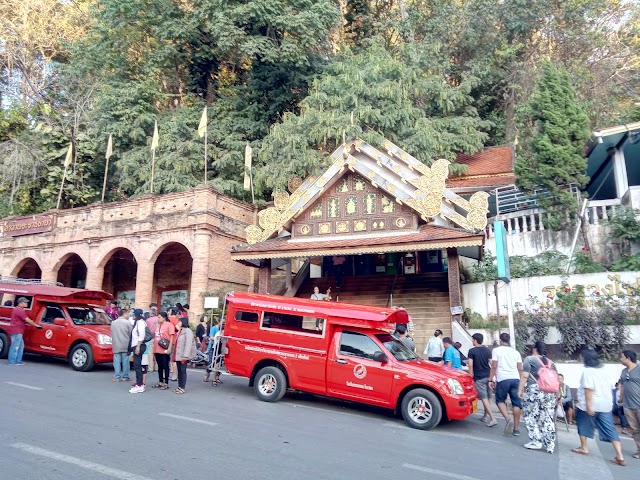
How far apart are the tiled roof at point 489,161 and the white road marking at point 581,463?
1921cm

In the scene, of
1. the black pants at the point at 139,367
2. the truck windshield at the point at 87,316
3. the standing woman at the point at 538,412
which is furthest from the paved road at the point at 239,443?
the truck windshield at the point at 87,316

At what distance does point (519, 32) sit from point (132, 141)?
882 inches

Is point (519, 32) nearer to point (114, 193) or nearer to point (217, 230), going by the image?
point (217, 230)

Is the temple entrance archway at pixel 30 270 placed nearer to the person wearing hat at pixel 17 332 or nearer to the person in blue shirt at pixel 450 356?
the person wearing hat at pixel 17 332

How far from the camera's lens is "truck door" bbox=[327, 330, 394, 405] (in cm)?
942

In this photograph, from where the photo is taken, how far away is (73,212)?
81.7 ft

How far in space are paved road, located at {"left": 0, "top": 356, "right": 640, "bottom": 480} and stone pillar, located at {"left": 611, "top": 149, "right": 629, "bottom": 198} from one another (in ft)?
39.8

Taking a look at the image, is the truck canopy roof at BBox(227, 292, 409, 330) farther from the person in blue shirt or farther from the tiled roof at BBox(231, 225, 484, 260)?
the tiled roof at BBox(231, 225, 484, 260)

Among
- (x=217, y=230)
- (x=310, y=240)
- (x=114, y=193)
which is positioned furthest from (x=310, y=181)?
(x=114, y=193)

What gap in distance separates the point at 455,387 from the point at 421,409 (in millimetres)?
723

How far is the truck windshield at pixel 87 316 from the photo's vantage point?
1371 centimetres

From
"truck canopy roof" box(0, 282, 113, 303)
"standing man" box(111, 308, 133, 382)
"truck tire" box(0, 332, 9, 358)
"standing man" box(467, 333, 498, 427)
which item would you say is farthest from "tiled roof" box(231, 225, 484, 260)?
"truck tire" box(0, 332, 9, 358)

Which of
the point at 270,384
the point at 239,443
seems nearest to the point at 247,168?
the point at 270,384

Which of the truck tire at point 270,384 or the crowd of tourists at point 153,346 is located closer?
the truck tire at point 270,384
